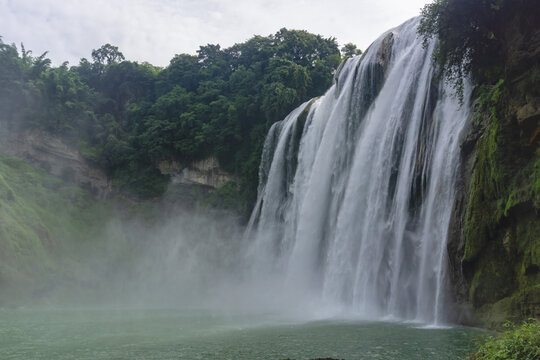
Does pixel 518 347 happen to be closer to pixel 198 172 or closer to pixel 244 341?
pixel 244 341

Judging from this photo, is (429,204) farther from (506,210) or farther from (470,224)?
(506,210)

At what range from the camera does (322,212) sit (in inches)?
933

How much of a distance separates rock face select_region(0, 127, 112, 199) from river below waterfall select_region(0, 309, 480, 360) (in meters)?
25.0

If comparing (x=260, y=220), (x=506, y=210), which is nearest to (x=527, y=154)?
(x=506, y=210)

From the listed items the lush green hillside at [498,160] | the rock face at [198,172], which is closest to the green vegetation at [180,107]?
the rock face at [198,172]

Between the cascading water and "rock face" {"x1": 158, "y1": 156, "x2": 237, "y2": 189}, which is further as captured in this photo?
"rock face" {"x1": 158, "y1": 156, "x2": 237, "y2": 189}

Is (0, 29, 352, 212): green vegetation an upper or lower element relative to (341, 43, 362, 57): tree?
lower

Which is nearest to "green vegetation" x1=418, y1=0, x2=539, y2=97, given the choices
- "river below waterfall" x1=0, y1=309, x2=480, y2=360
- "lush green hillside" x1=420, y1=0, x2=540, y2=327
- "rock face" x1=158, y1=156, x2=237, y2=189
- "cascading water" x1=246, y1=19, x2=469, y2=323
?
"lush green hillside" x1=420, y1=0, x2=540, y2=327

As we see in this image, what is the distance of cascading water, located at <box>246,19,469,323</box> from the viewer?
14.8 meters

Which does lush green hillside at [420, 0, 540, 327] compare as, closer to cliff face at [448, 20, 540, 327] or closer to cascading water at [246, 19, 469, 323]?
cliff face at [448, 20, 540, 327]

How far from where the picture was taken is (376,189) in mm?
18062

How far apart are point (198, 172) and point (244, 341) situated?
28.0m

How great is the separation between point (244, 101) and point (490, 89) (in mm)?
24817

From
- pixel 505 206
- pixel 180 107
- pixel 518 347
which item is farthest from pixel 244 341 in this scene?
pixel 180 107
